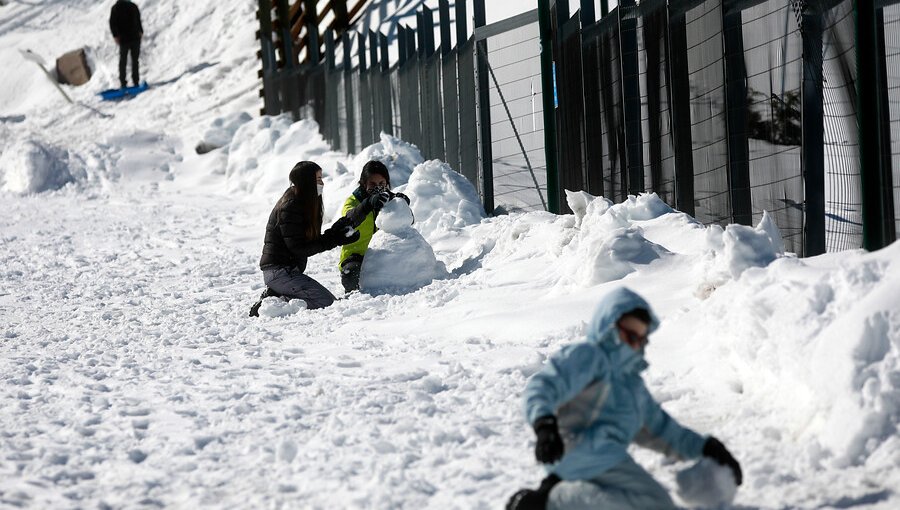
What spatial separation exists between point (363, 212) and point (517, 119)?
9.26 feet

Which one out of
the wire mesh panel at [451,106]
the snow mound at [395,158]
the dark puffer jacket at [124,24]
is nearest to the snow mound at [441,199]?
the wire mesh panel at [451,106]

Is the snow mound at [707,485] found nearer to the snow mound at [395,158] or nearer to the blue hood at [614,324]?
the blue hood at [614,324]

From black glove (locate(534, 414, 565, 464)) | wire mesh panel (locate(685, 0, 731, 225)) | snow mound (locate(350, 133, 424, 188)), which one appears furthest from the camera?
snow mound (locate(350, 133, 424, 188))

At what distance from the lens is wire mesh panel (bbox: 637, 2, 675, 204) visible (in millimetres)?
7715

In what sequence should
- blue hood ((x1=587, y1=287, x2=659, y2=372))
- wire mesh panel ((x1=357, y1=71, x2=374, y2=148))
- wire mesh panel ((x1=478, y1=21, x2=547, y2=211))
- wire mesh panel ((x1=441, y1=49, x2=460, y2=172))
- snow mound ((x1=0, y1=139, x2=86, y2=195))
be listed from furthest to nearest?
snow mound ((x1=0, y1=139, x2=86, y2=195)) → wire mesh panel ((x1=357, y1=71, x2=374, y2=148)) → wire mesh panel ((x1=441, y1=49, x2=460, y2=172)) → wire mesh panel ((x1=478, y1=21, x2=547, y2=211)) → blue hood ((x1=587, y1=287, x2=659, y2=372))

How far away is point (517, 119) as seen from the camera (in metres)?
10.7

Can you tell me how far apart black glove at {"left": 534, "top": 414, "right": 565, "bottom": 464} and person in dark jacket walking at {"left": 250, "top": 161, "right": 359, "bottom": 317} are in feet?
16.1

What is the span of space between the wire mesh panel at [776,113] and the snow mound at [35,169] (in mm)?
13586

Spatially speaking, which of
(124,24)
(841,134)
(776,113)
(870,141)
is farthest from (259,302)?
(124,24)

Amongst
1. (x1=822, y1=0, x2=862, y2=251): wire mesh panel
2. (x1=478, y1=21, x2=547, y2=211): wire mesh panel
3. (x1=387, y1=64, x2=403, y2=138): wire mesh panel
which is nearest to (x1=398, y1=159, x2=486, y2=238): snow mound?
(x1=478, y1=21, x2=547, y2=211): wire mesh panel

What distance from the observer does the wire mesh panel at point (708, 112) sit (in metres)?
6.79

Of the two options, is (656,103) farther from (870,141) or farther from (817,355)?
(817,355)

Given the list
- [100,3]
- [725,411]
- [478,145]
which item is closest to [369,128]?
[478,145]

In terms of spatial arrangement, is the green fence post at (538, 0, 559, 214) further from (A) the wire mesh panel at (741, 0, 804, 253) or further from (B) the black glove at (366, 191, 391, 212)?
(A) the wire mesh panel at (741, 0, 804, 253)
